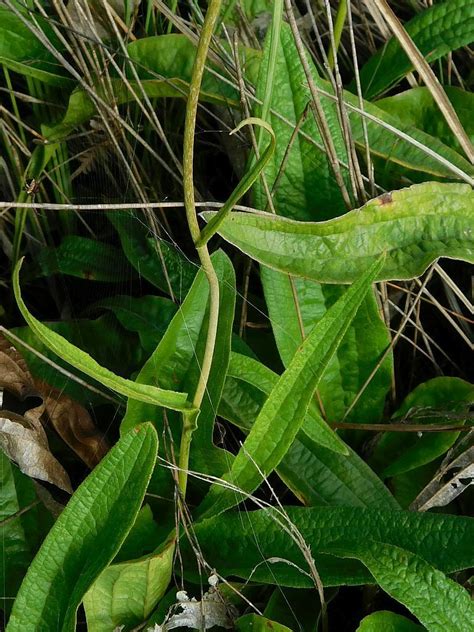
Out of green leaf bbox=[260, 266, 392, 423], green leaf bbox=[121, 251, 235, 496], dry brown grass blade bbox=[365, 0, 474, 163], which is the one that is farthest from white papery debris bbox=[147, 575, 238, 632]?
dry brown grass blade bbox=[365, 0, 474, 163]

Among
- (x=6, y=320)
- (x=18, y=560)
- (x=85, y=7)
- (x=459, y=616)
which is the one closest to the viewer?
(x=459, y=616)

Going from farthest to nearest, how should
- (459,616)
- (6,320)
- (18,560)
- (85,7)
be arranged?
(6,320), (85,7), (18,560), (459,616)

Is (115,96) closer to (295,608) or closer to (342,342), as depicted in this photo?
(342,342)

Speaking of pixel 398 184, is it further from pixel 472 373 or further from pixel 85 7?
pixel 85 7

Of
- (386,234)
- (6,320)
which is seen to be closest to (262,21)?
(386,234)

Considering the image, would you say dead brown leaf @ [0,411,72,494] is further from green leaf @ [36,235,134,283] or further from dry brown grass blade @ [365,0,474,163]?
dry brown grass blade @ [365,0,474,163]

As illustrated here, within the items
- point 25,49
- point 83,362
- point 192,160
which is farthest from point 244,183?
point 25,49
